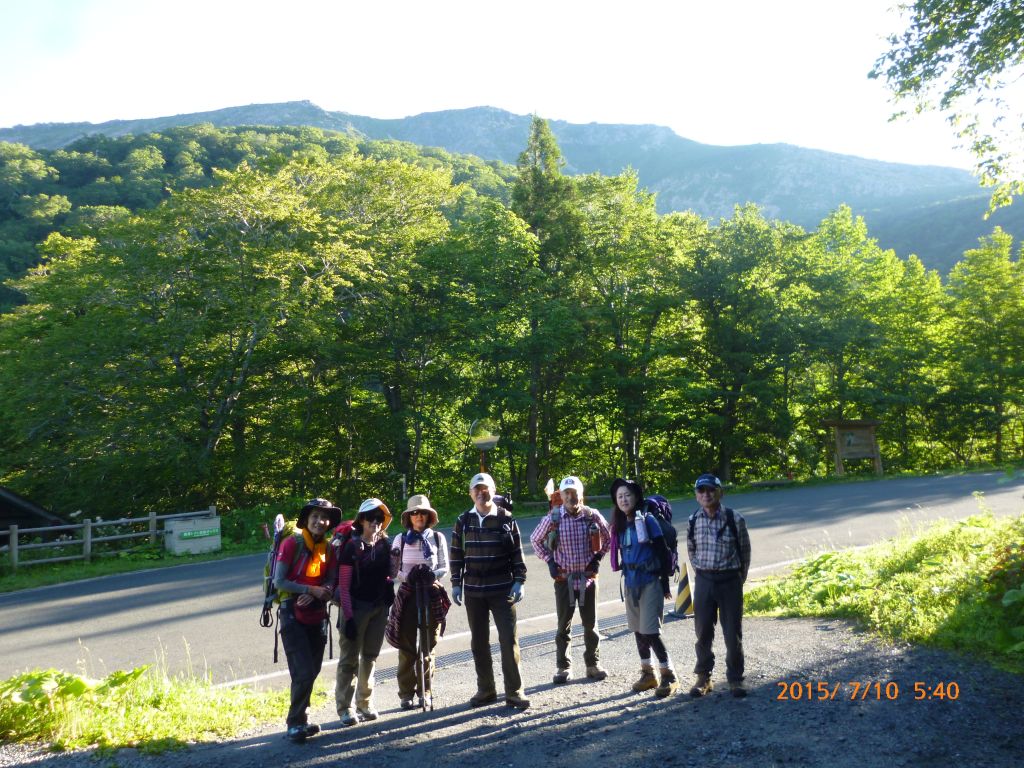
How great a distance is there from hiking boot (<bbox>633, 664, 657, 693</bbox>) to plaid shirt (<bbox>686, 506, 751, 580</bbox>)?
961 mm

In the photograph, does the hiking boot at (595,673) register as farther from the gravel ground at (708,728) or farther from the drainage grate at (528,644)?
the drainage grate at (528,644)

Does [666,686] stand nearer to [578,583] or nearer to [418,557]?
[578,583]

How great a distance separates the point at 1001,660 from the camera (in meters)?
5.86

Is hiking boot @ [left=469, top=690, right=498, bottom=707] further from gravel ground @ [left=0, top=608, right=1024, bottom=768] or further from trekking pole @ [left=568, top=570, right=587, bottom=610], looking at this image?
trekking pole @ [left=568, top=570, right=587, bottom=610]

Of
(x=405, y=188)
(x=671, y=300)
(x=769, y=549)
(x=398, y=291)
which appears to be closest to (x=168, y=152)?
(x=405, y=188)

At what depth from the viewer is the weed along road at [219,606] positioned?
838 cm

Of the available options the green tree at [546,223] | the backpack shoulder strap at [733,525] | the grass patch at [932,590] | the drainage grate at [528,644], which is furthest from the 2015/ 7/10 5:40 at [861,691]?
the green tree at [546,223]

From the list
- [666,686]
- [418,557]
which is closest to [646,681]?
[666,686]

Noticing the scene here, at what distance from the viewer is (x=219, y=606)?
11047 millimetres

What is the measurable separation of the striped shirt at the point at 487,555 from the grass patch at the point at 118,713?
6.40 feet

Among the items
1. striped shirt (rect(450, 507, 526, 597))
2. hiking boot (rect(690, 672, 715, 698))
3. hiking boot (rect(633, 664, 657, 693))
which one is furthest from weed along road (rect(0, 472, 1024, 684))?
striped shirt (rect(450, 507, 526, 597))

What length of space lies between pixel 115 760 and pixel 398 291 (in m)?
22.0

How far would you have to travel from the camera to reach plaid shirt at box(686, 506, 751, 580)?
5.70 metres

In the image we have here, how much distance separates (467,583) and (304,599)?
1.29 m
